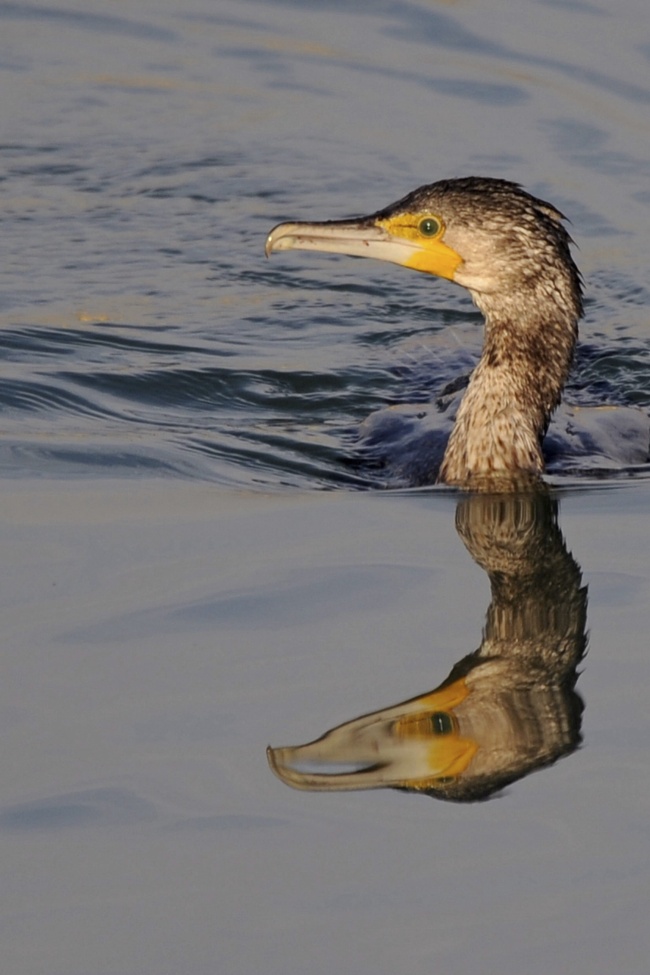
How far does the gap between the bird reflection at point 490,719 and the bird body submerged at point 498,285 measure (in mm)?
1083

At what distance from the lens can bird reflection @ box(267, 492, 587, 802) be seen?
14.4 ft

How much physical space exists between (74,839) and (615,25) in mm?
9761

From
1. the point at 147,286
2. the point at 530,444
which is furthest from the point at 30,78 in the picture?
the point at 530,444

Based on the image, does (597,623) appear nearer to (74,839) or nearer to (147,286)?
(74,839)

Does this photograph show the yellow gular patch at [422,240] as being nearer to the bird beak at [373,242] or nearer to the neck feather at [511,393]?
the bird beak at [373,242]

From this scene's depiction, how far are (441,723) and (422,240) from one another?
2684 mm

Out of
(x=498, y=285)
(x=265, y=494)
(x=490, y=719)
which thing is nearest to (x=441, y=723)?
(x=490, y=719)

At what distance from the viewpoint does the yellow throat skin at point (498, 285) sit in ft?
22.2

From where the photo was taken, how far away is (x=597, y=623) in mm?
5363

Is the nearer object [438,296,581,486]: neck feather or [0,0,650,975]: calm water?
[0,0,650,975]: calm water

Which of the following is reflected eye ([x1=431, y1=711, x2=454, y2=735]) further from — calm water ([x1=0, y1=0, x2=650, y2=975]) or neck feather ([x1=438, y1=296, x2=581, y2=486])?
neck feather ([x1=438, y1=296, x2=581, y2=486])

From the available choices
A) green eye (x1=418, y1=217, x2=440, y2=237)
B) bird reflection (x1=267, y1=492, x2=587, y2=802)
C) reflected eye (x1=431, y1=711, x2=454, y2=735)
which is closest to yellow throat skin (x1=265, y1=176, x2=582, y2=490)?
green eye (x1=418, y1=217, x2=440, y2=237)

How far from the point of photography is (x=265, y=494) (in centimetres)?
662

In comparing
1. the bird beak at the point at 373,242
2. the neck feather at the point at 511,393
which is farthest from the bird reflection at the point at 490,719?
the bird beak at the point at 373,242
